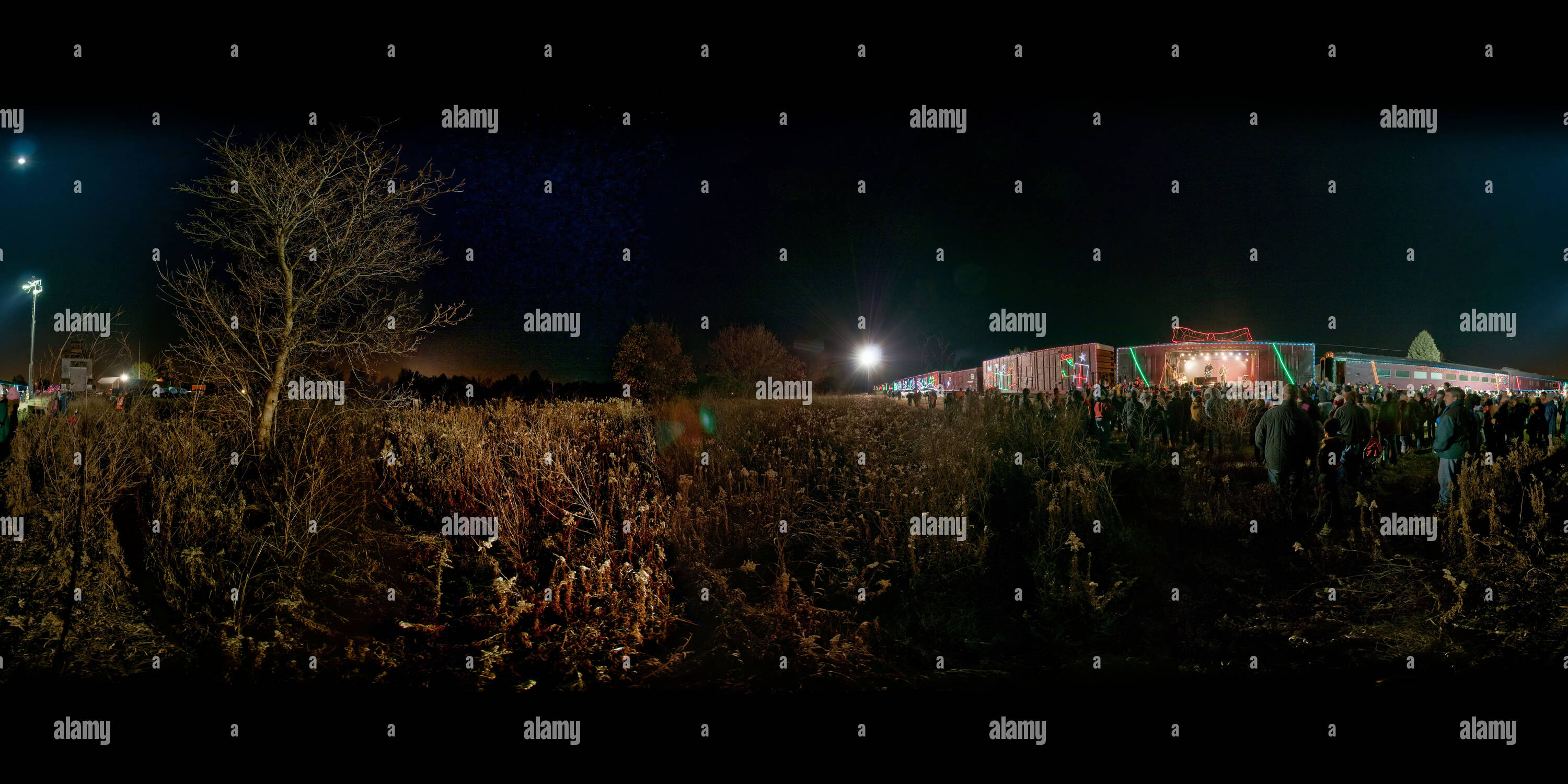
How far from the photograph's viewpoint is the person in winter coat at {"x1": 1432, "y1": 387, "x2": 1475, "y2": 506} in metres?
7.59

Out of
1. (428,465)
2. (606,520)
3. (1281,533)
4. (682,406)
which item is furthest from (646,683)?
(682,406)

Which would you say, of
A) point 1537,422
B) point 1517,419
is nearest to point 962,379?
point 1537,422

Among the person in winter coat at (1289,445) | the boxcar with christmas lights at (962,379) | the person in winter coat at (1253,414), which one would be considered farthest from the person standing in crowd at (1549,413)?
the boxcar with christmas lights at (962,379)

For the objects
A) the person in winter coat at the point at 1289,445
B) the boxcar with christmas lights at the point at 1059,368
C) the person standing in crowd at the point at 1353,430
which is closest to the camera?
the person in winter coat at the point at 1289,445

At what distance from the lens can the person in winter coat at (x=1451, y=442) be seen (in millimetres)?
7586

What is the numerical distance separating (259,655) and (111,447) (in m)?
3.80

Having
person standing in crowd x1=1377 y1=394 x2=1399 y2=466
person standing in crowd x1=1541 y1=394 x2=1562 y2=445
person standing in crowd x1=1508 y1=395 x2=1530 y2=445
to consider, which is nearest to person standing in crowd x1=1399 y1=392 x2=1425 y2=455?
person standing in crowd x1=1377 y1=394 x2=1399 y2=466

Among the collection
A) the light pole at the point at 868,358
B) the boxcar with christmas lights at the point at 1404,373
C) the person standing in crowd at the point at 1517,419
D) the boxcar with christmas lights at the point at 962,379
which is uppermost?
the light pole at the point at 868,358

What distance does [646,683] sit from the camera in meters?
4.07

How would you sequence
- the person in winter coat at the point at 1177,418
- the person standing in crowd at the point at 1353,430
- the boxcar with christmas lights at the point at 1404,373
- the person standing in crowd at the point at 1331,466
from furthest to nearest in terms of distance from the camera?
the boxcar with christmas lights at the point at 1404,373
the person in winter coat at the point at 1177,418
the person standing in crowd at the point at 1353,430
the person standing in crowd at the point at 1331,466

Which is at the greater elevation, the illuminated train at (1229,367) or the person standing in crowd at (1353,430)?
the illuminated train at (1229,367)

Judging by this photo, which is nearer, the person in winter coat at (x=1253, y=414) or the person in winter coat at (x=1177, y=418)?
the person in winter coat at (x=1177, y=418)

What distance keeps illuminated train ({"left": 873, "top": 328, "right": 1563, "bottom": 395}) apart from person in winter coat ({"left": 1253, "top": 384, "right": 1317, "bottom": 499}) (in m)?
12.6

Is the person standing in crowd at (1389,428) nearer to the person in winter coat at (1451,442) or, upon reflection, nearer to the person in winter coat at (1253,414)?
the person in winter coat at (1253,414)
